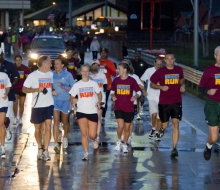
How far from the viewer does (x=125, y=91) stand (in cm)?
1254

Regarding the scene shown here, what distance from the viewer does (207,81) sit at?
35.6ft

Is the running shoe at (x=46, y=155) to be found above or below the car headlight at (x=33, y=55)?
below

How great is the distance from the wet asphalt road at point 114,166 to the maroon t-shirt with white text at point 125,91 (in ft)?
2.73

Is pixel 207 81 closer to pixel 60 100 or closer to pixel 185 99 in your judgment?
pixel 60 100

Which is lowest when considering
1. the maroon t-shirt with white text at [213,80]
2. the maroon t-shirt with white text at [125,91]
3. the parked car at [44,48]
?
the parked car at [44,48]

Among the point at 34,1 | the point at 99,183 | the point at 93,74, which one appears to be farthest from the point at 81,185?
the point at 34,1

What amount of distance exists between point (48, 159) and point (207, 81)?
2989 millimetres

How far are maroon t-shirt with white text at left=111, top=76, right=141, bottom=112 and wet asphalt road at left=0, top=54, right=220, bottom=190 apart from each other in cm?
83

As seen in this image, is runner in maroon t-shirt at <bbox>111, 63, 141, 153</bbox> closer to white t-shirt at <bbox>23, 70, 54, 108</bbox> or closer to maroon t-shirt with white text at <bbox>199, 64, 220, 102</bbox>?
white t-shirt at <bbox>23, 70, 54, 108</bbox>

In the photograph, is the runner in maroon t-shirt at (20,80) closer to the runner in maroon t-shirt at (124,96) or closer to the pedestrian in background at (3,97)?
the runner in maroon t-shirt at (124,96)

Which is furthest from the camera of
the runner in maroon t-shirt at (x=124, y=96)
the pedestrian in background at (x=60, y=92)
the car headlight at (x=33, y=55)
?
the car headlight at (x=33, y=55)

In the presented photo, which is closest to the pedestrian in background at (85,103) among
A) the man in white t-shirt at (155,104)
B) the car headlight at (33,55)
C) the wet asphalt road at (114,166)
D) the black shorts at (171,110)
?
the wet asphalt road at (114,166)

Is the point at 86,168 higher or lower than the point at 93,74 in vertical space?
lower

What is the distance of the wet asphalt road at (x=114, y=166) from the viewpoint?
1000 cm
